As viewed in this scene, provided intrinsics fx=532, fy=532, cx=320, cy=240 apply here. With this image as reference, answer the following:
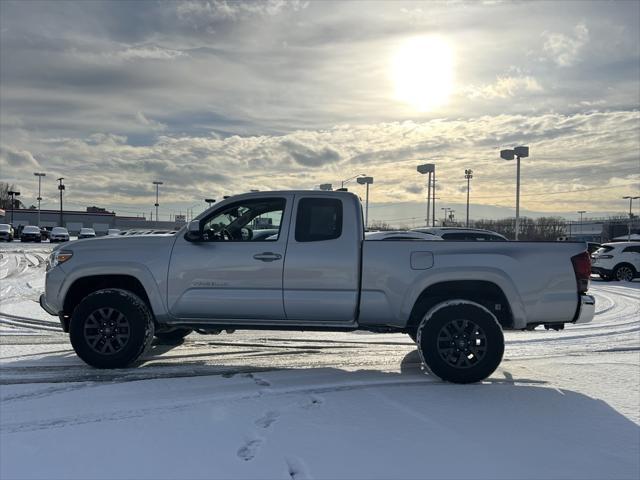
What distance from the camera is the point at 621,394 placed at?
17.1ft

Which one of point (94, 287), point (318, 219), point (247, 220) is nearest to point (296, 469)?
point (318, 219)

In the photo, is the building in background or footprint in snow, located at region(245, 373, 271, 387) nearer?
footprint in snow, located at region(245, 373, 271, 387)

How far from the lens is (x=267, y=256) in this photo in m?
5.72

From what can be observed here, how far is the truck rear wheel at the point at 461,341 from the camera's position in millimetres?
5348

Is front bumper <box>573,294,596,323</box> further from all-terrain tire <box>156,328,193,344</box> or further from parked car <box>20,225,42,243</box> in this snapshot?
parked car <box>20,225,42,243</box>

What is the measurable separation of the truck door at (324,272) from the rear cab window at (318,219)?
11 mm

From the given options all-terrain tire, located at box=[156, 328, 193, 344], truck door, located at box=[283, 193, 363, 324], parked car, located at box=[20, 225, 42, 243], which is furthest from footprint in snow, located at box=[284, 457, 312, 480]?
parked car, located at box=[20, 225, 42, 243]

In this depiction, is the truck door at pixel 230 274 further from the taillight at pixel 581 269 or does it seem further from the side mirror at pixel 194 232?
the taillight at pixel 581 269

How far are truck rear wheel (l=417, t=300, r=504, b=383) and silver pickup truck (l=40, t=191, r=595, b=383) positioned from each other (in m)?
0.01

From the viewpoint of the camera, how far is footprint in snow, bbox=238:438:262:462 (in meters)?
3.61

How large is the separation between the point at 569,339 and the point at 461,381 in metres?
3.86

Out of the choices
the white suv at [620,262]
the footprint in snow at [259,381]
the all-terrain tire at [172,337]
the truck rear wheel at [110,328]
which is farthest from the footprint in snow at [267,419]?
the white suv at [620,262]

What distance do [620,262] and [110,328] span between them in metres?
20.2

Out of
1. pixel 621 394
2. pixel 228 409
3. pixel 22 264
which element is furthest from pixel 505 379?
pixel 22 264
